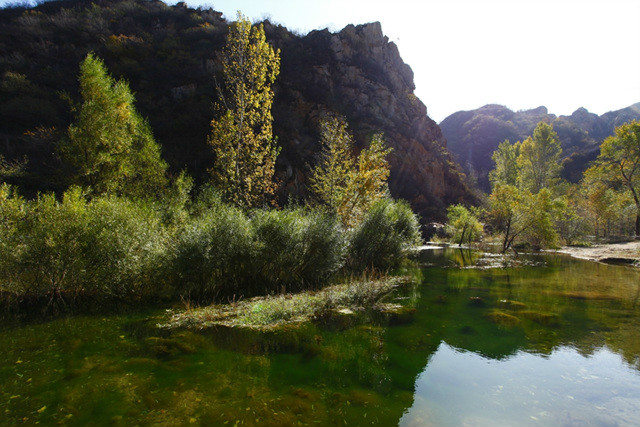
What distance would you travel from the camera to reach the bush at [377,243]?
1954 centimetres

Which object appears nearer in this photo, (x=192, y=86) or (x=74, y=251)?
(x=74, y=251)

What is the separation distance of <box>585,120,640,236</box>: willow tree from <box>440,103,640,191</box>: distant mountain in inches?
2411

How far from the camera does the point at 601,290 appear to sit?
16.0m

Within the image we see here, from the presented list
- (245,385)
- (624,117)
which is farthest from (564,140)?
(245,385)

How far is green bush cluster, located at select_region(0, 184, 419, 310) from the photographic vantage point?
9.78 m

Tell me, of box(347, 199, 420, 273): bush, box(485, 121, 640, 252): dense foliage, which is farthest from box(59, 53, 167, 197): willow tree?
box(485, 121, 640, 252): dense foliage

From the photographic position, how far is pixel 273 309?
10320 mm

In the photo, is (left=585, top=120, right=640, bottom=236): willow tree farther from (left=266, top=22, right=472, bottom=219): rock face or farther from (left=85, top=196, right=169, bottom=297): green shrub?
(left=85, top=196, right=169, bottom=297): green shrub

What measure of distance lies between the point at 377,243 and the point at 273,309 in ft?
37.9

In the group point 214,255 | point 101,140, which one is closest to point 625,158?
point 214,255

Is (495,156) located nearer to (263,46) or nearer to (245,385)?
(263,46)

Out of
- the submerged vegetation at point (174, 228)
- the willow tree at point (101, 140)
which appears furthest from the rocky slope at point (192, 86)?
the submerged vegetation at point (174, 228)

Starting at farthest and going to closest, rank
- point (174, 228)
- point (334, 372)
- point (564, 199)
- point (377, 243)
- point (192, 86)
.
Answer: point (192, 86), point (564, 199), point (377, 243), point (174, 228), point (334, 372)

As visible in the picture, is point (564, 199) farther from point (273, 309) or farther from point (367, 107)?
point (273, 309)
